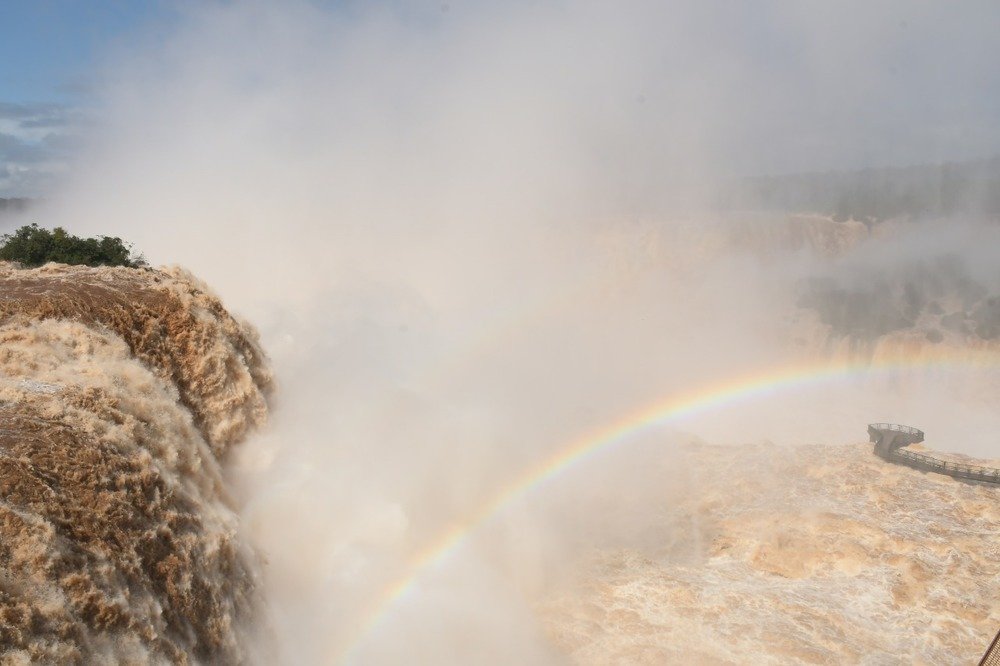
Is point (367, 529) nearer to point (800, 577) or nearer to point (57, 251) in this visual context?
point (800, 577)

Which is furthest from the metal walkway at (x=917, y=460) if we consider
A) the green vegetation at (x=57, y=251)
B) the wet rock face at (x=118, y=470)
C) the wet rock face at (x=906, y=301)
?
the wet rock face at (x=906, y=301)

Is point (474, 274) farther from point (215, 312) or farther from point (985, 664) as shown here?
point (985, 664)

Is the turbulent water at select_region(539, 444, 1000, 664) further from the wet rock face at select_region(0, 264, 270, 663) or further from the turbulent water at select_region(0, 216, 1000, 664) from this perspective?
the wet rock face at select_region(0, 264, 270, 663)

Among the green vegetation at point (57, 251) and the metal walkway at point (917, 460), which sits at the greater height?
the green vegetation at point (57, 251)

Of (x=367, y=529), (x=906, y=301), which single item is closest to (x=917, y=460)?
(x=367, y=529)

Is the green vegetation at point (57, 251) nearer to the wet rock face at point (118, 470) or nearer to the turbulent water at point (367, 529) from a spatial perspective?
the turbulent water at point (367, 529)

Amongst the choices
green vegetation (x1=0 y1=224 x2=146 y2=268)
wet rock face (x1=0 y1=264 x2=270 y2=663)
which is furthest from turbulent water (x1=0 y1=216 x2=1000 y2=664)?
green vegetation (x1=0 y1=224 x2=146 y2=268)

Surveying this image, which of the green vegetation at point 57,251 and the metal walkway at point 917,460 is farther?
the green vegetation at point 57,251
